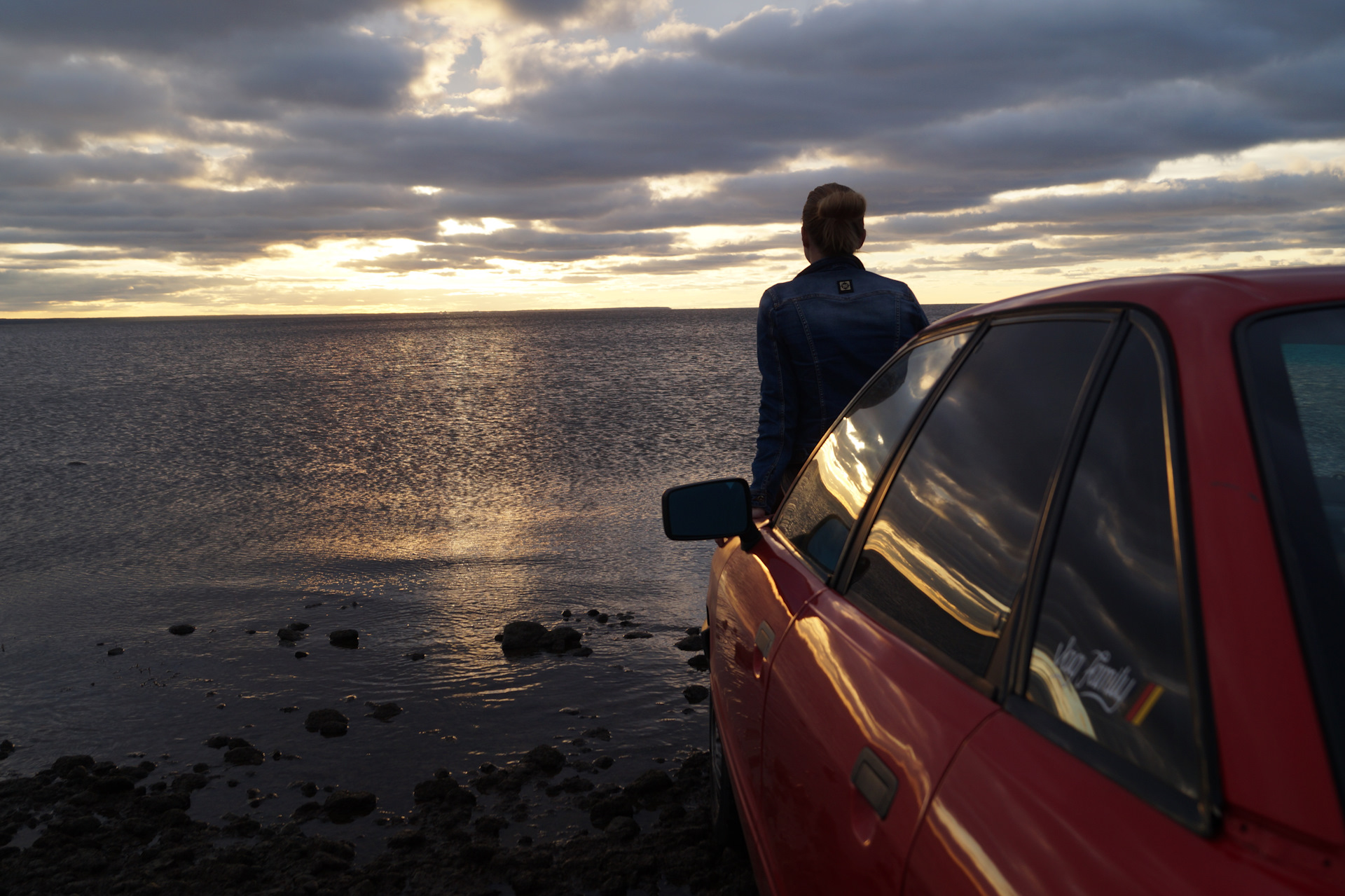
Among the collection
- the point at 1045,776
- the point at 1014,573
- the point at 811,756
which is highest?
the point at 1014,573

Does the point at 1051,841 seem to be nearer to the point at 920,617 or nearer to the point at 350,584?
the point at 920,617

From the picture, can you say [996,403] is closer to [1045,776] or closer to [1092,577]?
[1092,577]

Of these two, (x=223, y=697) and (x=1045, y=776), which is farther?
(x=223, y=697)

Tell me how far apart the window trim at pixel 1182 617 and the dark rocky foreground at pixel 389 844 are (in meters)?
2.36

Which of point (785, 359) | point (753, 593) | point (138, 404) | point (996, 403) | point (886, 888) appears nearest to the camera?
point (886, 888)

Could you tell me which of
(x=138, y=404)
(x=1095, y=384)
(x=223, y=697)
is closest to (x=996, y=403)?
(x=1095, y=384)

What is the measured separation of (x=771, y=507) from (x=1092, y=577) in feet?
8.33

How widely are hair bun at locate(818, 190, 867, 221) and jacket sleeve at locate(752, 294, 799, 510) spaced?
422mm

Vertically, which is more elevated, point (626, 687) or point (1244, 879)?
point (1244, 879)

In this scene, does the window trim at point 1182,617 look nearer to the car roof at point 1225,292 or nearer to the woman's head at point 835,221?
the car roof at point 1225,292

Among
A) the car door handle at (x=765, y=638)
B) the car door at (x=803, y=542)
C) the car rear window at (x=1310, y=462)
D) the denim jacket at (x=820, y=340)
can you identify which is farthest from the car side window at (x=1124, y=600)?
the denim jacket at (x=820, y=340)

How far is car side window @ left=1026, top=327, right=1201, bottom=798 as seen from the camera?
957 millimetres

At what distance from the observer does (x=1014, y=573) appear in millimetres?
1308

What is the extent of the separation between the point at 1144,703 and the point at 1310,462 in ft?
1.04
